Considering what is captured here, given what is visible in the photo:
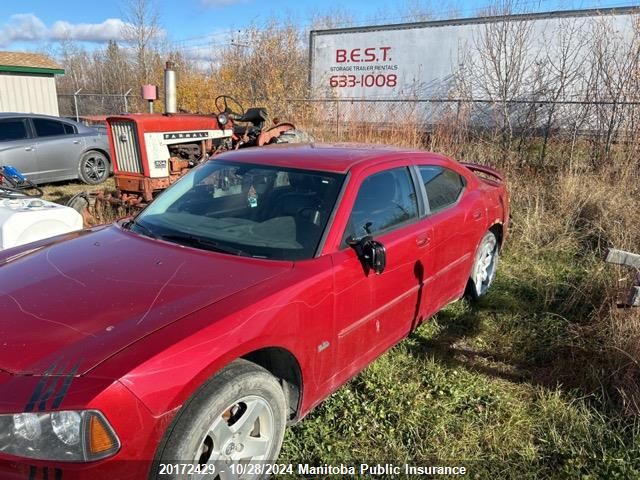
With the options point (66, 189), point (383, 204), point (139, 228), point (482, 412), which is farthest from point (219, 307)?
point (66, 189)

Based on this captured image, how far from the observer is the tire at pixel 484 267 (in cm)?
438

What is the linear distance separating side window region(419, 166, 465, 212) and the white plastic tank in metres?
2.88

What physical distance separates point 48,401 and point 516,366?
3080 millimetres

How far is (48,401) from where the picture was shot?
1637mm

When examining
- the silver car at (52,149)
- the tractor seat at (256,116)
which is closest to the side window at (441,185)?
the tractor seat at (256,116)

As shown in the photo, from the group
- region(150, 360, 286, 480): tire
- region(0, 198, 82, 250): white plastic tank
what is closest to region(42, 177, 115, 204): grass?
region(0, 198, 82, 250): white plastic tank

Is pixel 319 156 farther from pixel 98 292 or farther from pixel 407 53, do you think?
pixel 407 53

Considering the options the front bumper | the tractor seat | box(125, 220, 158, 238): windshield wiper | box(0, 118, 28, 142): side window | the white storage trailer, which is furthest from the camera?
the white storage trailer

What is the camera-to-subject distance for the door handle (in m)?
3.21

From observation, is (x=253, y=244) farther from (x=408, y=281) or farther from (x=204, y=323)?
(x=408, y=281)

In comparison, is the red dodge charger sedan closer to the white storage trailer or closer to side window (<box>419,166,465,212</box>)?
side window (<box>419,166,465,212</box>)

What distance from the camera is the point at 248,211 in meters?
2.94

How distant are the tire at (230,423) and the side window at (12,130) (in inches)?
361

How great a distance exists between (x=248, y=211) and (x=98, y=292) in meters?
1.03
